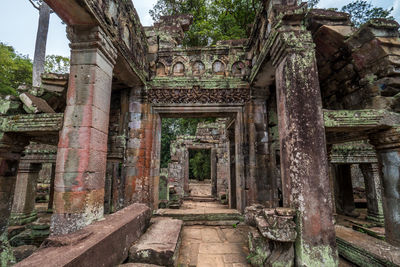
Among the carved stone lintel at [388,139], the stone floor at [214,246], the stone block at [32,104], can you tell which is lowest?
the stone floor at [214,246]

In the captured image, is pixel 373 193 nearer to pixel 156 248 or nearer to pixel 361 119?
pixel 361 119

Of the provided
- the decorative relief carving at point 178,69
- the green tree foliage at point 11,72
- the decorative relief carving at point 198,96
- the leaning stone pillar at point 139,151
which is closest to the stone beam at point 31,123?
the leaning stone pillar at point 139,151

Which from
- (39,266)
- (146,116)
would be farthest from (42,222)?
(39,266)

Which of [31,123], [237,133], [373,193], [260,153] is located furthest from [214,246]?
[373,193]

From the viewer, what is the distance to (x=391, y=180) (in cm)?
290

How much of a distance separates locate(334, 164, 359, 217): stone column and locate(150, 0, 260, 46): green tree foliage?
26.4 feet

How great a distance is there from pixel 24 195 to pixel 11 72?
12359mm

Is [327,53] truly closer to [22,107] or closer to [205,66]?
[205,66]

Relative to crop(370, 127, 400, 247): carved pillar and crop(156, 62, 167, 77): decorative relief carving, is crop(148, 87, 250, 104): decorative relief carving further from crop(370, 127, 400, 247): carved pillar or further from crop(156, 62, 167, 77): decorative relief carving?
crop(370, 127, 400, 247): carved pillar

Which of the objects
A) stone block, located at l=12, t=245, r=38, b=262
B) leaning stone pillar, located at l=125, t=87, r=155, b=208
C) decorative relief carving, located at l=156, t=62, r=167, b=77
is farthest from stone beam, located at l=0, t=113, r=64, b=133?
decorative relief carving, located at l=156, t=62, r=167, b=77

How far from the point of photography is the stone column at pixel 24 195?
254 inches

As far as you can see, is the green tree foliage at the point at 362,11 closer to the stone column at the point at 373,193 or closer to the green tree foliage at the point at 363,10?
the green tree foliage at the point at 363,10

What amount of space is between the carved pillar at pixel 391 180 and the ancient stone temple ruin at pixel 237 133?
2cm

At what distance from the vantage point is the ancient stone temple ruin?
8.38 feet
